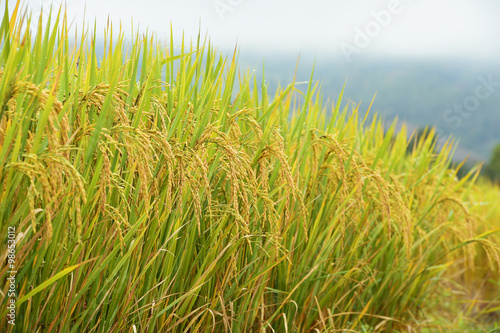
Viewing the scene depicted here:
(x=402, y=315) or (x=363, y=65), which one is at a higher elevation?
(x=363, y=65)

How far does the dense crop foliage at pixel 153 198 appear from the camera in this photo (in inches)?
51.4

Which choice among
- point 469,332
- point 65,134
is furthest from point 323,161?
point 469,332

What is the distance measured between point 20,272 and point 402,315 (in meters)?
2.88

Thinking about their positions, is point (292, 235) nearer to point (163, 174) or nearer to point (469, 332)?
point (163, 174)

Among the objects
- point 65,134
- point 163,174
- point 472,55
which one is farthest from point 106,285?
point 472,55

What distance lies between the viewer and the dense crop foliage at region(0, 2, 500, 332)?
4.29 ft

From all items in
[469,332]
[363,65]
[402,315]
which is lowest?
[469,332]

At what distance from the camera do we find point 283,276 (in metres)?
2.30

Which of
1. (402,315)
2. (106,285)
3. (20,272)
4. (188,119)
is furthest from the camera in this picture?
(402,315)

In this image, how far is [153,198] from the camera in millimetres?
1812

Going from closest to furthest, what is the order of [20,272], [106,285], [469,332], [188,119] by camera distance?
[20,272], [106,285], [188,119], [469,332]

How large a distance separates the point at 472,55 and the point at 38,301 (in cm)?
21704

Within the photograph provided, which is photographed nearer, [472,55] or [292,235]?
[292,235]

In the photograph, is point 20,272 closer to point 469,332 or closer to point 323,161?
point 323,161
